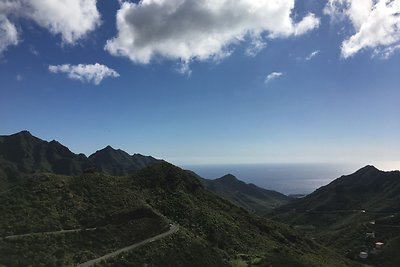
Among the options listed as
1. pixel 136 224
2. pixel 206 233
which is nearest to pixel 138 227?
pixel 136 224

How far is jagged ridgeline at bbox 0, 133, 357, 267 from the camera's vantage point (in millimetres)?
48062

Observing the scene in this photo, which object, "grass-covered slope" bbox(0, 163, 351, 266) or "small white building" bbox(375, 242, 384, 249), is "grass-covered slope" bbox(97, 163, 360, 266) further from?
"small white building" bbox(375, 242, 384, 249)

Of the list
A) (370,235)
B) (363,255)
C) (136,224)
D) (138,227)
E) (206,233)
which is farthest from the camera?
(370,235)

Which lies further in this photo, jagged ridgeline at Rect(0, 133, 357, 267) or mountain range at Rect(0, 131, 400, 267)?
mountain range at Rect(0, 131, 400, 267)

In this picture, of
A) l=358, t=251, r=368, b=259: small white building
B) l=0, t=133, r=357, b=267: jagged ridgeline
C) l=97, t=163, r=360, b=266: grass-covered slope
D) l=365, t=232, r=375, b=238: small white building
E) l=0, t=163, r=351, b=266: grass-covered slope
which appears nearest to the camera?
l=0, t=133, r=357, b=267: jagged ridgeline

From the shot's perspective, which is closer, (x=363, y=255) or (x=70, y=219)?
(x=70, y=219)

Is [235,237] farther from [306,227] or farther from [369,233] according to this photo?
[306,227]

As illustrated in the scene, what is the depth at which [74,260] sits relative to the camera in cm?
4484

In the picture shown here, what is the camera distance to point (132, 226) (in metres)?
60.6

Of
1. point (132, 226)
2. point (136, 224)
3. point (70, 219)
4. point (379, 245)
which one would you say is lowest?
point (379, 245)

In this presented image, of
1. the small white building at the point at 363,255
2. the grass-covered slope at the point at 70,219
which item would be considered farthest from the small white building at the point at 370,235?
the grass-covered slope at the point at 70,219

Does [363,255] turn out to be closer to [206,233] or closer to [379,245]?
[379,245]

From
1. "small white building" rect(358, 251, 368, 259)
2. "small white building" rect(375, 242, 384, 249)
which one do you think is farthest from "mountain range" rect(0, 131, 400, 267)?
"small white building" rect(375, 242, 384, 249)

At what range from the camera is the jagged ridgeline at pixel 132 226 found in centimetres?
4806
